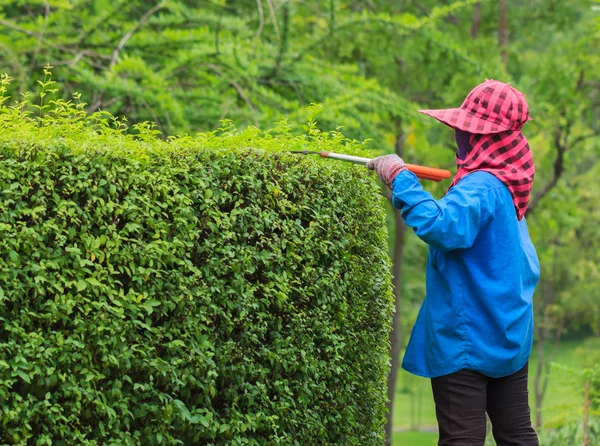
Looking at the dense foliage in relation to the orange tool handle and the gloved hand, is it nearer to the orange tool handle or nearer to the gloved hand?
the orange tool handle

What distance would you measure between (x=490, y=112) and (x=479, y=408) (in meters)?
1.27

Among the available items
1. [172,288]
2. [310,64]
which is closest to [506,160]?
[172,288]

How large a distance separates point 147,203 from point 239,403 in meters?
0.97

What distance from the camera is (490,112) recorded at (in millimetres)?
3590

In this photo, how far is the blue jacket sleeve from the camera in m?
3.30

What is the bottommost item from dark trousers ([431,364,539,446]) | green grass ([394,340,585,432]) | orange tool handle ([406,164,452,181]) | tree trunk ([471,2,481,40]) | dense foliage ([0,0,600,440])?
green grass ([394,340,585,432])

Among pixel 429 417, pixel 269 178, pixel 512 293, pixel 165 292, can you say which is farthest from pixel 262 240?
pixel 429 417

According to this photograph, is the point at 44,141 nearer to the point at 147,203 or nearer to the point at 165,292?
the point at 147,203

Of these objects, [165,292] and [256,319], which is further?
[256,319]

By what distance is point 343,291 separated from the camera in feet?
12.8

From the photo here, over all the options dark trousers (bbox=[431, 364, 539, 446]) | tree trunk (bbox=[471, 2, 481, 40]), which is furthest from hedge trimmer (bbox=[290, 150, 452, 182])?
tree trunk (bbox=[471, 2, 481, 40])

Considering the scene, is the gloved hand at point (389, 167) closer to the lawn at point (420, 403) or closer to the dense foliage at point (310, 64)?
the dense foliage at point (310, 64)

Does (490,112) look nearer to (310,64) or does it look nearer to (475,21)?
(310,64)

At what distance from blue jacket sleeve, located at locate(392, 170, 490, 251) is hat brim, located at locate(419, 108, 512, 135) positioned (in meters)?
0.28
